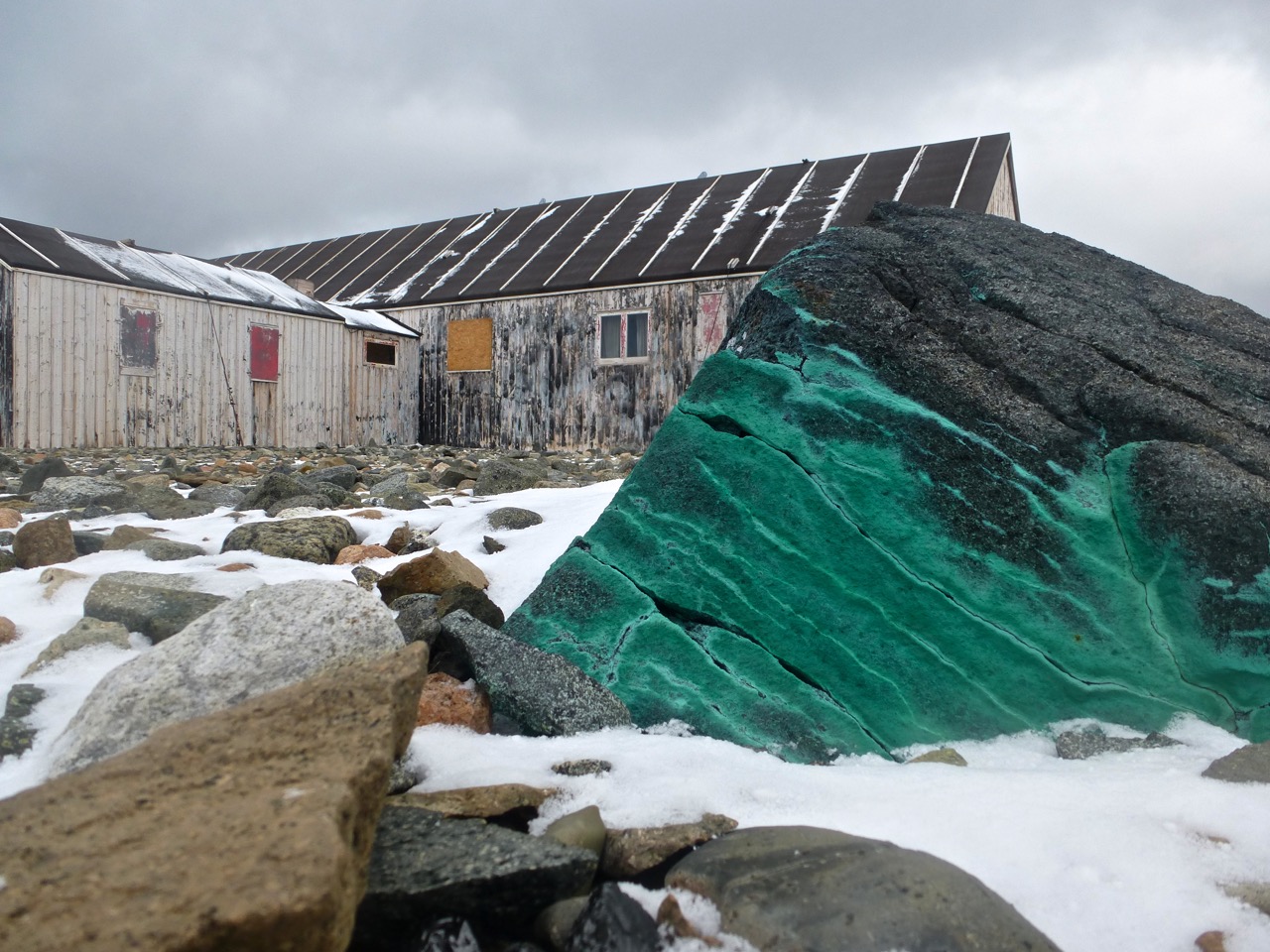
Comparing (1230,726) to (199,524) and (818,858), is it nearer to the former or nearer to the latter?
(818,858)

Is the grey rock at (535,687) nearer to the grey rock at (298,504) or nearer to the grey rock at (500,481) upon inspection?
the grey rock at (298,504)

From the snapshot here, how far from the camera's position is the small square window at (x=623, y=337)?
11977 mm

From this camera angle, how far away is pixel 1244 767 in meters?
1.60

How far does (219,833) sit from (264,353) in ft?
40.6

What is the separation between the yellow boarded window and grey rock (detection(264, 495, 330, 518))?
351 inches

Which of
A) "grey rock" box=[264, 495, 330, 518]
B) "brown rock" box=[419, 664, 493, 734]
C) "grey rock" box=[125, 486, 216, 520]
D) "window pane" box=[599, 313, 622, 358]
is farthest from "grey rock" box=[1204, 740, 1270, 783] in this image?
"window pane" box=[599, 313, 622, 358]

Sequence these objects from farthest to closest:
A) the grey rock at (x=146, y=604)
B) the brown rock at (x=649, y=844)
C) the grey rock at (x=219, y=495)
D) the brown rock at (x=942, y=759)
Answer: the grey rock at (x=219, y=495), the grey rock at (x=146, y=604), the brown rock at (x=942, y=759), the brown rock at (x=649, y=844)


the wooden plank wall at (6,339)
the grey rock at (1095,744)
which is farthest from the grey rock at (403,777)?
the wooden plank wall at (6,339)

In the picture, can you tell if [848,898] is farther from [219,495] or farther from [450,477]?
[450,477]

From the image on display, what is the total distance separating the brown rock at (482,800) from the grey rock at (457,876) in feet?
0.43

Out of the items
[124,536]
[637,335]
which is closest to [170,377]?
[637,335]

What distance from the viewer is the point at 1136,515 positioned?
207cm

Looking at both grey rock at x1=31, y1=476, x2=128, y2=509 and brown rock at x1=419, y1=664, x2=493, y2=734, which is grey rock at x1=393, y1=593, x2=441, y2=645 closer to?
brown rock at x1=419, y1=664, x2=493, y2=734

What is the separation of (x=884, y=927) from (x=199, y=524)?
3.76m
